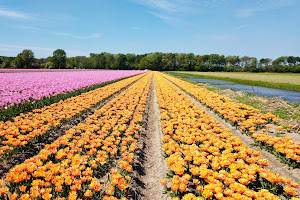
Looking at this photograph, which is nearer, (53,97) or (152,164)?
(152,164)

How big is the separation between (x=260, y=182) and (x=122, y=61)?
12578 cm

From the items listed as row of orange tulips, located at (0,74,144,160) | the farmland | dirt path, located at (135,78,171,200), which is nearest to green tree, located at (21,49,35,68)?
the farmland

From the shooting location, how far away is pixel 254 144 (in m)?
5.97

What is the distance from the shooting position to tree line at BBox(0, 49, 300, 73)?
101 m

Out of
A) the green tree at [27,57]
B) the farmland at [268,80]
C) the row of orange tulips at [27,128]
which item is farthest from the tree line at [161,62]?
the row of orange tulips at [27,128]

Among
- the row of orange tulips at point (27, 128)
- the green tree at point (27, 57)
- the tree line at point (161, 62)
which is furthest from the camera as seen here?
the tree line at point (161, 62)

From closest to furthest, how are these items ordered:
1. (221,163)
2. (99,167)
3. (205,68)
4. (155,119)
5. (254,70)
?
(221,163) < (99,167) < (155,119) < (254,70) < (205,68)

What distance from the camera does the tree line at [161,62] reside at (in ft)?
331

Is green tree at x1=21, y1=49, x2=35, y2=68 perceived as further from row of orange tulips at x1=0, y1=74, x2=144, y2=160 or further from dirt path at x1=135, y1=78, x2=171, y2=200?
dirt path at x1=135, y1=78, x2=171, y2=200

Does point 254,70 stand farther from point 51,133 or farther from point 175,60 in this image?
point 51,133

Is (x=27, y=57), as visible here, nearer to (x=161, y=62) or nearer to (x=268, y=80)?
(x=161, y=62)

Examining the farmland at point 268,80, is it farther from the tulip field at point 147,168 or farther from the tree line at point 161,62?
the tree line at point 161,62

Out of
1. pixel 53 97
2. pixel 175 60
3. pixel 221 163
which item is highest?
pixel 175 60

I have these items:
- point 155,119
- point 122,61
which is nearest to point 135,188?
point 155,119
